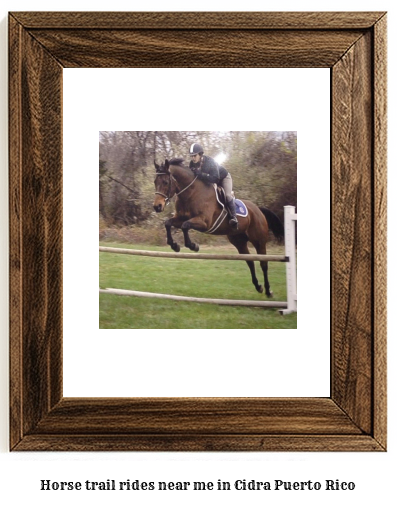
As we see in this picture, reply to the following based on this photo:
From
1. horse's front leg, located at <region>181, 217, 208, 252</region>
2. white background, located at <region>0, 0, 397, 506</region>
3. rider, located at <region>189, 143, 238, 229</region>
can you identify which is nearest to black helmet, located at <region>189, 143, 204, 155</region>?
rider, located at <region>189, 143, 238, 229</region>

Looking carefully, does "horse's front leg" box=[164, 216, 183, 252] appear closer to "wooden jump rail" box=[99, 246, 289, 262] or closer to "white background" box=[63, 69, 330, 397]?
"wooden jump rail" box=[99, 246, 289, 262]

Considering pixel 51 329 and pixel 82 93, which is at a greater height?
pixel 82 93

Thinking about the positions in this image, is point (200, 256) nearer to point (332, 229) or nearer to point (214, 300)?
point (214, 300)

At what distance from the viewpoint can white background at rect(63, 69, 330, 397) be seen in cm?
91

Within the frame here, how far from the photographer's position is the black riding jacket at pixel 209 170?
0.92 metres

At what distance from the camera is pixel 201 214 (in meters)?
0.93

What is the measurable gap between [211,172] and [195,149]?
44mm

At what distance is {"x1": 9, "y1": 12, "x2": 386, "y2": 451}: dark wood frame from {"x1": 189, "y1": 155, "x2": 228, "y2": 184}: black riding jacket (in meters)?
0.15
